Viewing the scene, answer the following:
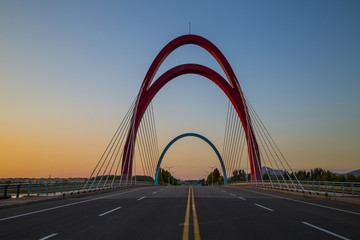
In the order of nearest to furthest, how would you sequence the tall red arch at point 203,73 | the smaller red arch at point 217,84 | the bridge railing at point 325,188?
the bridge railing at point 325,188
the tall red arch at point 203,73
the smaller red arch at point 217,84

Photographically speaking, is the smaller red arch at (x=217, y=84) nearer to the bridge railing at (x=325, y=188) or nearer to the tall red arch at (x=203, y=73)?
the tall red arch at (x=203, y=73)

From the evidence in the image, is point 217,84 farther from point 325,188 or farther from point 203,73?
point 325,188

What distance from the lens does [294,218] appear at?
878 centimetres

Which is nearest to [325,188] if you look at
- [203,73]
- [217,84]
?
[217,84]

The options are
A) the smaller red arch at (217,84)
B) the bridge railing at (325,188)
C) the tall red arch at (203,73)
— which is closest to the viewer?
the bridge railing at (325,188)

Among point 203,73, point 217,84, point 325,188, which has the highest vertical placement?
point 203,73

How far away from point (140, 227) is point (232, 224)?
254 cm

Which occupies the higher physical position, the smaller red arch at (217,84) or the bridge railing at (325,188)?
the smaller red arch at (217,84)

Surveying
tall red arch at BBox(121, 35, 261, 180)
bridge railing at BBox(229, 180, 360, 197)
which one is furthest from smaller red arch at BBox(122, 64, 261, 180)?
bridge railing at BBox(229, 180, 360, 197)

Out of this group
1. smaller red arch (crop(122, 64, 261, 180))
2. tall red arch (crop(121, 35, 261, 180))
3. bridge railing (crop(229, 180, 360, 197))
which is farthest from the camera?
smaller red arch (crop(122, 64, 261, 180))

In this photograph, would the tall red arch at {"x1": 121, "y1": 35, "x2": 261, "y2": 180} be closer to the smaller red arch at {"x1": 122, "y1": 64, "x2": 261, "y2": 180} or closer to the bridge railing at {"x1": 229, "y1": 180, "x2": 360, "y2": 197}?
the smaller red arch at {"x1": 122, "y1": 64, "x2": 261, "y2": 180}

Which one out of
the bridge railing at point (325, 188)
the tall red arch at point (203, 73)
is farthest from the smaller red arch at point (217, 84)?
the bridge railing at point (325, 188)

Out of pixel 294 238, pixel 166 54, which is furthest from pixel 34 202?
pixel 166 54

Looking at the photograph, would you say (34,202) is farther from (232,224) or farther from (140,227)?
(232,224)
